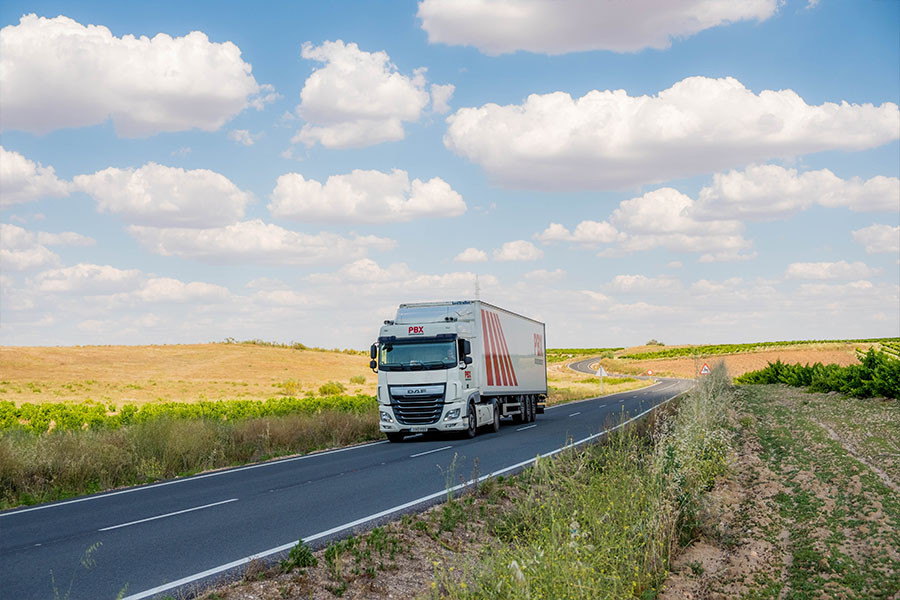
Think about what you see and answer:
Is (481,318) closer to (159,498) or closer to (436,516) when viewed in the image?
(159,498)

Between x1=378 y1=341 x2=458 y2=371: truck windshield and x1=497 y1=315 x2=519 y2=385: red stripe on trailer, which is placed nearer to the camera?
x1=378 y1=341 x2=458 y2=371: truck windshield

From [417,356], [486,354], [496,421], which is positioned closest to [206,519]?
[417,356]

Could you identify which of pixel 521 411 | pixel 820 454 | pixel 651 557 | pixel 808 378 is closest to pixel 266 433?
pixel 521 411

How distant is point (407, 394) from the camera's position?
21.2 meters

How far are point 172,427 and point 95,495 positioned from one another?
455cm

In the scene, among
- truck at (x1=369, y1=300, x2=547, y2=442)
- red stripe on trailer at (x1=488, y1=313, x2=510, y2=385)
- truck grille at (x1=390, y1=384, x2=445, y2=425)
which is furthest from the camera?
red stripe on trailer at (x1=488, y1=313, x2=510, y2=385)

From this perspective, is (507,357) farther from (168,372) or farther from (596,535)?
(168,372)

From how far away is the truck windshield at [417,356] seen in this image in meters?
21.3

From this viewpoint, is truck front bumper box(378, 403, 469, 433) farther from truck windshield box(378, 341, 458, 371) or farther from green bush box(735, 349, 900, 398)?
green bush box(735, 349, 900, 398)

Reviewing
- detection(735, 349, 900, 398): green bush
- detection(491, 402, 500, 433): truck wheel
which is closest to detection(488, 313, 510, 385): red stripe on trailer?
detection(491, 402, 500, 433): truck wheel

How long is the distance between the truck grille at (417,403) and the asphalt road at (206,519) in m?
3.40

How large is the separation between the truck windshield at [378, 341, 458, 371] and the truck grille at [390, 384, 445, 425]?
57 centimetres

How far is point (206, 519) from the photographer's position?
10.4 m

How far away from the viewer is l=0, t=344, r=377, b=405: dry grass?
2169 inches
